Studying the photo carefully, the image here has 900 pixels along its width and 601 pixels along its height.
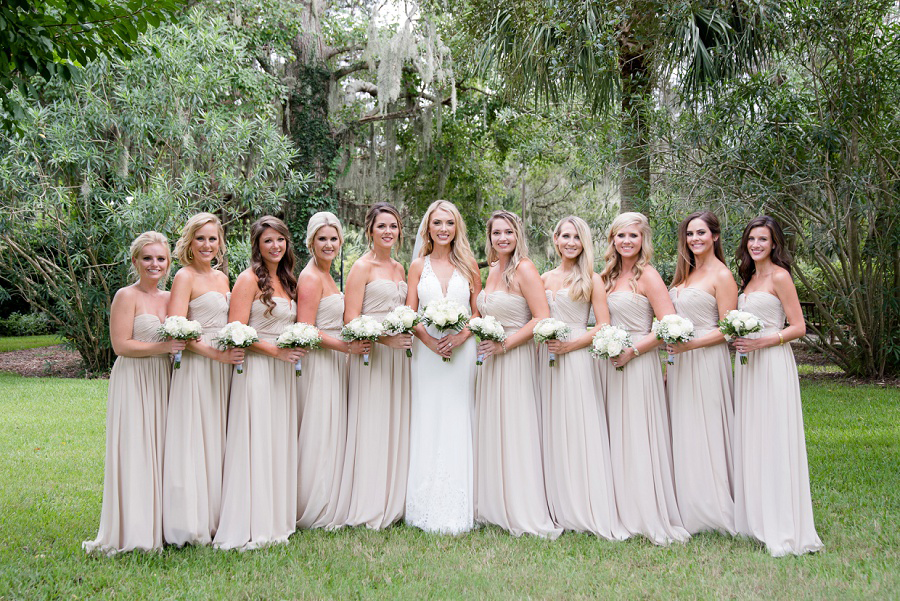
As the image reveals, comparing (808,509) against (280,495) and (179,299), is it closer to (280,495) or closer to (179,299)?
(280,495)

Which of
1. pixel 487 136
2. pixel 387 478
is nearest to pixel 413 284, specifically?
pixel 387 478

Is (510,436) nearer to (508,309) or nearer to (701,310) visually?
(508,309)

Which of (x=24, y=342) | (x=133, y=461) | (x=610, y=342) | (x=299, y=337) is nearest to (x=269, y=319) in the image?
(x=299, y=337)

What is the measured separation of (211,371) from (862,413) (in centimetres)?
880

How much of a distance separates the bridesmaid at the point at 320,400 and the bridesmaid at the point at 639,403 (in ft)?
6.11

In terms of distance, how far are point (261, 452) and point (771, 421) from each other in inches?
133

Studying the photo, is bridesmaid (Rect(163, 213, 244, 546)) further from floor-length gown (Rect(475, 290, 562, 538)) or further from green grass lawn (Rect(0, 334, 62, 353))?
green grass lawn (Rect(0, 334, 62, 353))

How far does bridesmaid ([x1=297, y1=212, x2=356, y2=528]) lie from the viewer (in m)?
5.29

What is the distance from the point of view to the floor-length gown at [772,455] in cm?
471

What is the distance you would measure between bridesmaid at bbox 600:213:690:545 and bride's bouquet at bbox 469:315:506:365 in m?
0.83

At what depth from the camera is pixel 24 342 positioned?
23.0 meters

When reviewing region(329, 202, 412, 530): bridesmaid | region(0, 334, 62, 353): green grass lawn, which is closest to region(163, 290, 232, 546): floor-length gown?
region(329, 202, 412, 530): bridesmaid

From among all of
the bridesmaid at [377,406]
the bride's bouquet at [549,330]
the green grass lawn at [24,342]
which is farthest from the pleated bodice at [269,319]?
the green grass lawn at [24,342]

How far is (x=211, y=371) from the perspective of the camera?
5020mm
